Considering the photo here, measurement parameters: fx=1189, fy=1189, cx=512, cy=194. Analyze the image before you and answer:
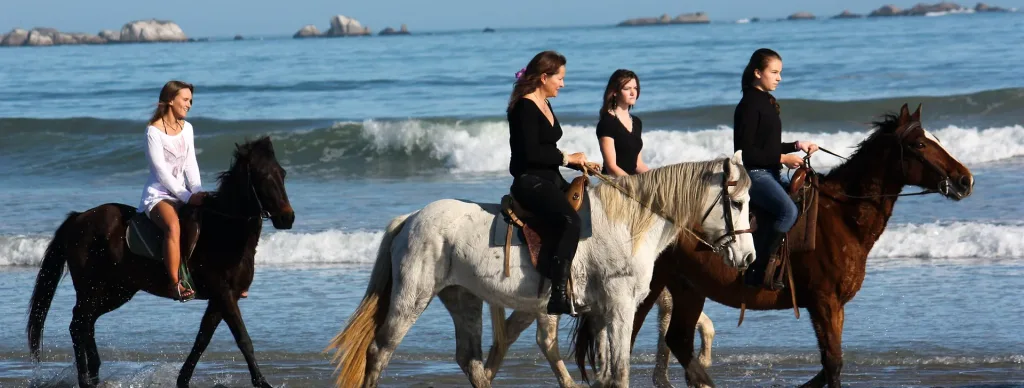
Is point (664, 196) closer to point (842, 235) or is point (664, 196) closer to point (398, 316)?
point (842, 235)

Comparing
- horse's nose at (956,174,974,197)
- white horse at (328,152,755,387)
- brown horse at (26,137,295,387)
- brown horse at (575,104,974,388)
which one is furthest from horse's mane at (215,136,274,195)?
horse's nose at (956,174,974,197)

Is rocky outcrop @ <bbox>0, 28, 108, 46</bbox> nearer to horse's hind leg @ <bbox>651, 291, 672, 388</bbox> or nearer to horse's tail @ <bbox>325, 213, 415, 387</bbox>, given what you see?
horse's hind leg @ <bbox>651, 291, 672, 388</bbox>

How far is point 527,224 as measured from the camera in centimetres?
572

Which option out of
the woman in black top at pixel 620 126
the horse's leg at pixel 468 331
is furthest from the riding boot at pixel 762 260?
the horse's leg at pixel 468 331

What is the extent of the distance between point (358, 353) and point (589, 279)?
120cm

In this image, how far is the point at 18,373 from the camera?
25.1 ft

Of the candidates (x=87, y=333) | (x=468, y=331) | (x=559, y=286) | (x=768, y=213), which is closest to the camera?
(x=559, y=286)

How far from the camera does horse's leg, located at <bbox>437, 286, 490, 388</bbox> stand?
609cm

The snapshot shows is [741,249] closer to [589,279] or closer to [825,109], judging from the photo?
[589,279]

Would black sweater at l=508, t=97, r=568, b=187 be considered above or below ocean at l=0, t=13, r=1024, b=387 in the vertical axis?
above

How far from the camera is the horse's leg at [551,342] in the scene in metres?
6.49

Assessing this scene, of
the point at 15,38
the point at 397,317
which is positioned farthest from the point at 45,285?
the point at 15,38

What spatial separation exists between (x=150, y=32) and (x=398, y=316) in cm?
12912

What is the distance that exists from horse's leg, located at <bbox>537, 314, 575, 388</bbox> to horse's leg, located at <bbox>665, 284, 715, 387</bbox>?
65 cm
